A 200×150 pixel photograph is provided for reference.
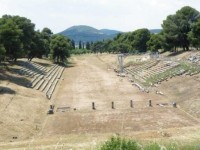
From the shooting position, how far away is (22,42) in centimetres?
7069

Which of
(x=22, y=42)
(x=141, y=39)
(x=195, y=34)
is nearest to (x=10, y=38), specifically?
(x=22, y=42)

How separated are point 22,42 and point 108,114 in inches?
1494

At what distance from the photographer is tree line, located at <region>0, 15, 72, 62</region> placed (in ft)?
187

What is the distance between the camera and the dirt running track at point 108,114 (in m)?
31.5

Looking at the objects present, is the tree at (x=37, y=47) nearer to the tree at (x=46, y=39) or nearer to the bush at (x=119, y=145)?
the tree at (x=46, y=39)

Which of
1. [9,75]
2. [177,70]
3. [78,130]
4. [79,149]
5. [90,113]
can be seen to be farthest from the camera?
[177,70]

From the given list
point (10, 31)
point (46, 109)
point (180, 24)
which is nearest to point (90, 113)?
point (46, 109)

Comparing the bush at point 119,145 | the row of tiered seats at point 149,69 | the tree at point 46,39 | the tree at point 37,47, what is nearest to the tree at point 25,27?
the tree at point 37,47

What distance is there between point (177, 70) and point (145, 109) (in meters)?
24.4

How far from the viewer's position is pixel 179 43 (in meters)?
89.8

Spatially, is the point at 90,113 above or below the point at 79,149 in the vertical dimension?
below

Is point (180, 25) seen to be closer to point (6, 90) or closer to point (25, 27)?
point (25, 27)

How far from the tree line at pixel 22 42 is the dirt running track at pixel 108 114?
397 inches

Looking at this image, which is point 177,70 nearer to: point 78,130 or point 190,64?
point 190,64
